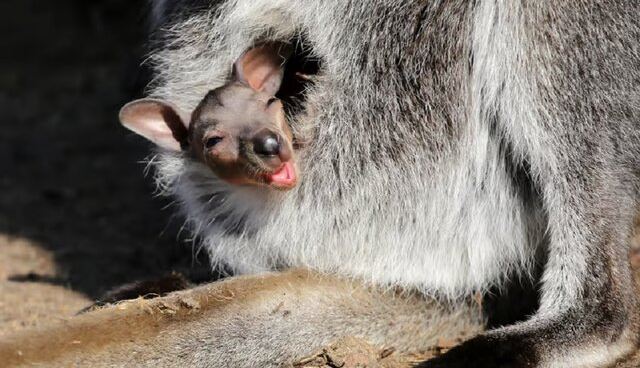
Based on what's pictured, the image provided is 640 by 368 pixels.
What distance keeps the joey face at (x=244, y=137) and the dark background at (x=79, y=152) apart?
0.85 meters

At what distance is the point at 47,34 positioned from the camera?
8.23 metres

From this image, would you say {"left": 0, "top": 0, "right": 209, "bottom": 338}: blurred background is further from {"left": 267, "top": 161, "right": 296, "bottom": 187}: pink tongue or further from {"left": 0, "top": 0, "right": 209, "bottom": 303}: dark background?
{"left": 267, "top": 161, "right": 296, "bottom": 187}: pink tongue

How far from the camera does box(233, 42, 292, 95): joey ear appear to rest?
3312 mm

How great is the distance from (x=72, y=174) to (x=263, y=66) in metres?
2.61

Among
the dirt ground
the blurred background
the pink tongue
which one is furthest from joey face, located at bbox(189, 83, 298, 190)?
the blurred background

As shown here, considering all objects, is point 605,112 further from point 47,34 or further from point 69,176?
point 47,34

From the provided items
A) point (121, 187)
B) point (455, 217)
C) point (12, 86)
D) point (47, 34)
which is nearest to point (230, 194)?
point (455, 217)

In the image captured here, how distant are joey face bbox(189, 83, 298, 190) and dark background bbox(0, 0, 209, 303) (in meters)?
0.85

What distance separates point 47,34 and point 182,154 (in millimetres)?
5201

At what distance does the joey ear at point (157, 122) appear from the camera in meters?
3.32

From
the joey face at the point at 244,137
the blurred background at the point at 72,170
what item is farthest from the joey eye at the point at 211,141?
the blurred background at the point at 72,170

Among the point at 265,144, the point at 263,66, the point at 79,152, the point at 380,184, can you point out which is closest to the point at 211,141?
the point at 265,144

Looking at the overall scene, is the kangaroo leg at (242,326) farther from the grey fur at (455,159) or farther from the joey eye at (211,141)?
the joey eye at (211,141)

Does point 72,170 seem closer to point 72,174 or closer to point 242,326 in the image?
point 72,174
